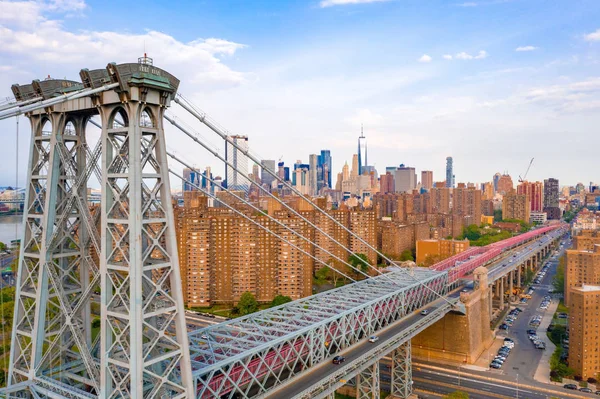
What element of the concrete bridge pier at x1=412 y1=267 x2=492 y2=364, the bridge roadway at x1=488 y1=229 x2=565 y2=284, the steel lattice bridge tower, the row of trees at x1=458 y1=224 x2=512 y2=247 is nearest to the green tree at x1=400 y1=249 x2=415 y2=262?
the bridge roadway at x1=488 y1=229 x2=565 y2=284

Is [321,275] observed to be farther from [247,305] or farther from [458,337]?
[458,337]

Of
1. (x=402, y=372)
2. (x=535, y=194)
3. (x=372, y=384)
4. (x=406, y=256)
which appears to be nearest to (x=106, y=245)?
(x=372, y=384)

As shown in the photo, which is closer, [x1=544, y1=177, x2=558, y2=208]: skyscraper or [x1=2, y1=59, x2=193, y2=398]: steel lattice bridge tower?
[x1=2, y1=59, x2=193, y2=398]: steel lattice bridge tower

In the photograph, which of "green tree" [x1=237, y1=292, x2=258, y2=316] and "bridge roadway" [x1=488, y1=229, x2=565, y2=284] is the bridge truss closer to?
"green tree" [x1=237, y1=292, x2=258, y2=316]

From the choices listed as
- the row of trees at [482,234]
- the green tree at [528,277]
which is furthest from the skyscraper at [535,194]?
the green tree at [528,277]

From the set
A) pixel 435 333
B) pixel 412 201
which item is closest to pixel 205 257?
pixel 435 333

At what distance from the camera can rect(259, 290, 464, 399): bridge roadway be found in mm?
23220

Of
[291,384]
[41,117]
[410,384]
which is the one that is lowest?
[410,384]

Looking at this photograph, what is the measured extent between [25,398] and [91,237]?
6676mm

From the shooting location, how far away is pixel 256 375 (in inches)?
843

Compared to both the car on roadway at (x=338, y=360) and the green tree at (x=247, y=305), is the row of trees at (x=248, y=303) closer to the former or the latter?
the green tree at (x=247, y=305)

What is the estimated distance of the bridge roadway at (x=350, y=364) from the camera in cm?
2322

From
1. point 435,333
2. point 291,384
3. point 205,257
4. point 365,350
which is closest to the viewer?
point 291,384

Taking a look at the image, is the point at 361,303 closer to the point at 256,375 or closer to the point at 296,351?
the point at 296,351
